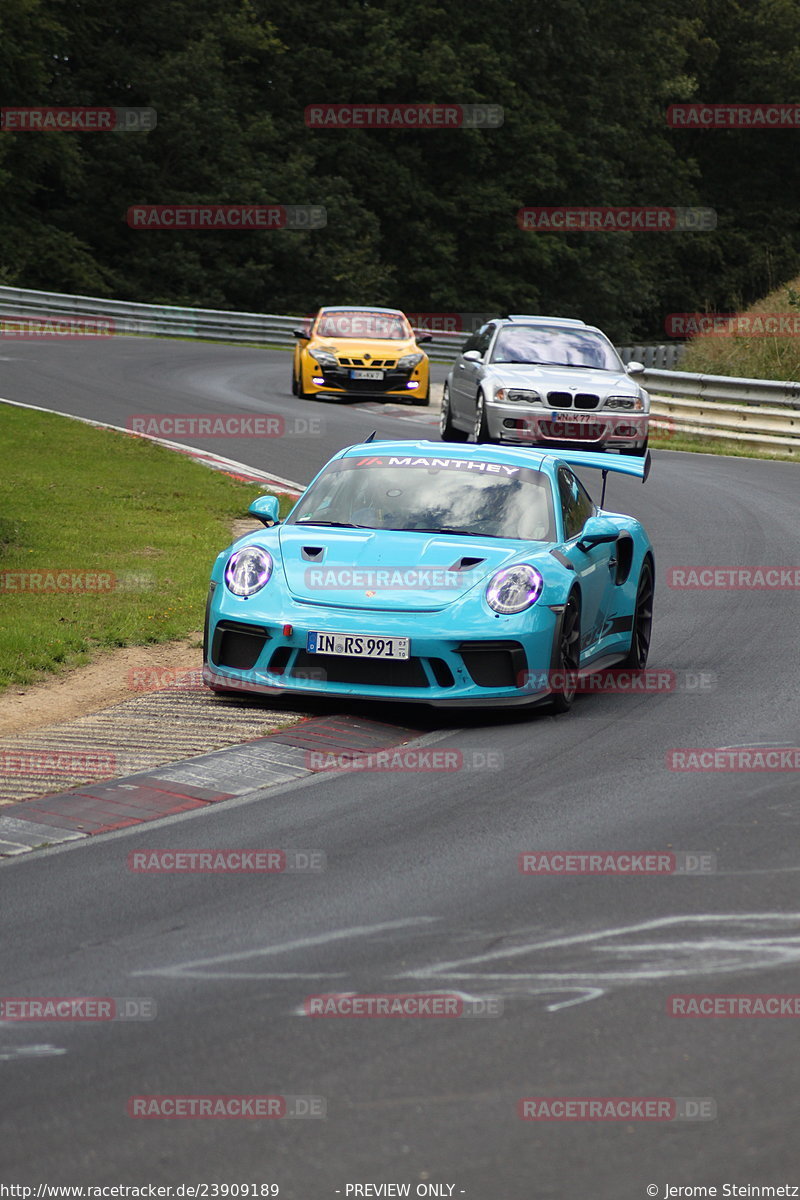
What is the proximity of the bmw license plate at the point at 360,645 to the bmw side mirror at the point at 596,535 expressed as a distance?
5.08ft

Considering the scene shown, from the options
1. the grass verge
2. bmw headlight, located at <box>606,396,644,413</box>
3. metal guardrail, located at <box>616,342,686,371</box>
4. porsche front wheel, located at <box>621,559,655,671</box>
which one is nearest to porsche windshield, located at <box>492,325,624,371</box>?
bmw headlight, located at <box>606,396,644,413</box>

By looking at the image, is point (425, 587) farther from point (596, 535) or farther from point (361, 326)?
point (361, 326)

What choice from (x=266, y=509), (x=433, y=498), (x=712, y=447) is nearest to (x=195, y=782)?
(x=266, y=509)

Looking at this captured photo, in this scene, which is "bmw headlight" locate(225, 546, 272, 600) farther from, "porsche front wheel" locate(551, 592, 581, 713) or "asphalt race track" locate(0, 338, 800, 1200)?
"porsche front wheel" locate(551, 592, 581, 713)

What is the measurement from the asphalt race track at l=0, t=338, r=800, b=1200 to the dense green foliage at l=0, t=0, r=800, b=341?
114ft

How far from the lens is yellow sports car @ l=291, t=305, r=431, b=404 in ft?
92.2

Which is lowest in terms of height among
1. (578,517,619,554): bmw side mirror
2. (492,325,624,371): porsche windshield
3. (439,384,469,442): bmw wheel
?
(578,517,619,554): bmw side mirror

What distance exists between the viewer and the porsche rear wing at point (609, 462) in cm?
1098

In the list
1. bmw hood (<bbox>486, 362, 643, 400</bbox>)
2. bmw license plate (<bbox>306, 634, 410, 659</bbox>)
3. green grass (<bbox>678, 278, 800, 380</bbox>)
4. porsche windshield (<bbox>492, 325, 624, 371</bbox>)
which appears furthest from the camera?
green grass (<bbox>678, 278, 800, 380</bbox>)

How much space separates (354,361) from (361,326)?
3.08 ft

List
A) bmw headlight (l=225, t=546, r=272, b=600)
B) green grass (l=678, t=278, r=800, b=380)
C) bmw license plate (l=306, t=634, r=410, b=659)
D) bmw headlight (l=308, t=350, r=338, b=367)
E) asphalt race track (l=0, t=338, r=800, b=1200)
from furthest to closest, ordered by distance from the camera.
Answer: green grass (l=678, t=278, r=800, b=380), bmw headlight (l=308, t=350, r=338, b=367), bmw headlight (l=225, t=546, r=272, b=600), bmw license plate (l=306, t=634, r=410, b=659), asphalt race track (l=0, t=338, r=800, b=1200)

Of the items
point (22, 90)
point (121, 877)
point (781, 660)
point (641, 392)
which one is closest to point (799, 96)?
point (22, 90)

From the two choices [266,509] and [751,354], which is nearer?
[266,509]

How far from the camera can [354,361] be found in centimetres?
2808
